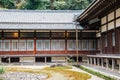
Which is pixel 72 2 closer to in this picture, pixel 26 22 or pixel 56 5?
pixel 56 5

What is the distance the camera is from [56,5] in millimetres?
54438

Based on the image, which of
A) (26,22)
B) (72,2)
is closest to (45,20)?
(26,22)

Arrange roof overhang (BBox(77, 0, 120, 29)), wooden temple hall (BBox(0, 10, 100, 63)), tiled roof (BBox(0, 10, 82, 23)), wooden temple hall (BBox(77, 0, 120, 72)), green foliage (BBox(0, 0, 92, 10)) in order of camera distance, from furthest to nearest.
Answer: green foliage (BBox(0, 0, 92, 10)), tiled roof (BBox(0, 10, 82, 23)), wooden temple hall (BBox(0, 10, 100, 63)), wooden temple hall (BBox(77, 0, 120, 72)), roof overhang (BBox(77, 0, 120, 29))

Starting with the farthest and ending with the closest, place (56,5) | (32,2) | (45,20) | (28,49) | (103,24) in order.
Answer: (56,5)
(32,2)
(45,20)
(28,49)
(103,24)

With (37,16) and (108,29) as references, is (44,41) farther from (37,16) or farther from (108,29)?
(108,29)

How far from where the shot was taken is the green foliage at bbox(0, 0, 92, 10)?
51.1 meters

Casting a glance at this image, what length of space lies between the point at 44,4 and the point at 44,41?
25.1 metres

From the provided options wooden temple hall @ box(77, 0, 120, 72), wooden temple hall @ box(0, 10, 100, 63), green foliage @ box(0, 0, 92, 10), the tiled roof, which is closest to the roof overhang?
wooden temple hall @ box(77, 0, 120, 72)

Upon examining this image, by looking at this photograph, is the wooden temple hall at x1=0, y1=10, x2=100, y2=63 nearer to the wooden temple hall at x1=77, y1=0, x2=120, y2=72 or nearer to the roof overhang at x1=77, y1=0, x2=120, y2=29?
the wooden temple hall at x1=77, y1=0, x2=120, y2=72

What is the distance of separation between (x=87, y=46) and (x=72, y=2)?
2821 cm

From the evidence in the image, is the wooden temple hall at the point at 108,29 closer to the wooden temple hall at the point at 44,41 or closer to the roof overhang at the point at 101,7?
the roof overhang at the point at 101,7

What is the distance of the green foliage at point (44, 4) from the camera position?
51125mm

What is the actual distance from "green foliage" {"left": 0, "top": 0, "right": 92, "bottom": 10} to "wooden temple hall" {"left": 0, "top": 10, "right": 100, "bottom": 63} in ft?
75.1

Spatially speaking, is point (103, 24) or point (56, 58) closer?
point (103, 24)
